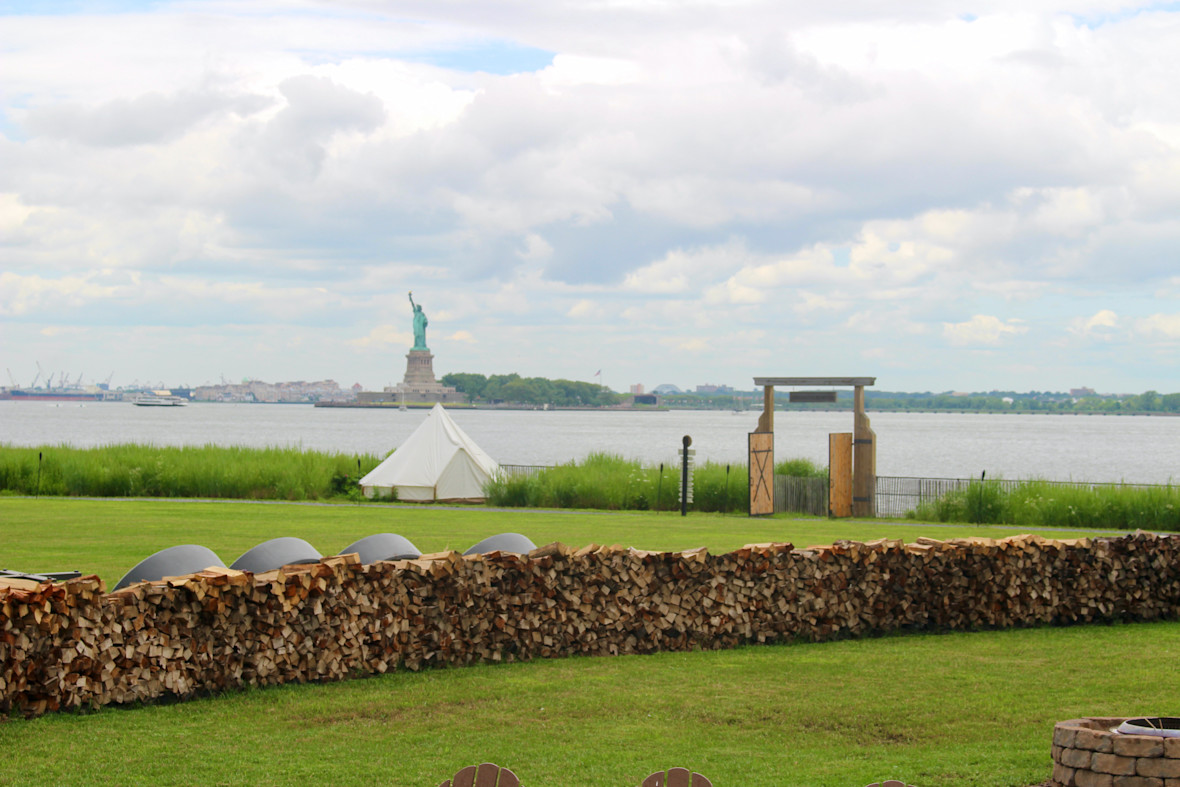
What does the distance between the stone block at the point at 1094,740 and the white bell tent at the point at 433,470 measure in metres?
24.2

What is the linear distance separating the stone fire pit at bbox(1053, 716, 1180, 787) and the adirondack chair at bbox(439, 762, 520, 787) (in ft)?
10.5

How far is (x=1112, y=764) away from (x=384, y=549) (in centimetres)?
659

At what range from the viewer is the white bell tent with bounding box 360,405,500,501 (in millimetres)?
28922

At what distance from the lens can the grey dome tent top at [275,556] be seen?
9.40m

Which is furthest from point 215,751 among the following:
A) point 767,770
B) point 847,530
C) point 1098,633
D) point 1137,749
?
point 847,530

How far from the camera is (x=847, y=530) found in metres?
20.5

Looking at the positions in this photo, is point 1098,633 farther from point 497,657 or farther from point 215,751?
point 215,751

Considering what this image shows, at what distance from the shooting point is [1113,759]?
5254mm

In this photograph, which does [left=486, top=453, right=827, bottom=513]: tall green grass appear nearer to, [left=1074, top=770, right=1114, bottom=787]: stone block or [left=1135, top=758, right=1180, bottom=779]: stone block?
[left=1074, top=770, right=1114, bottom=787]: stone block

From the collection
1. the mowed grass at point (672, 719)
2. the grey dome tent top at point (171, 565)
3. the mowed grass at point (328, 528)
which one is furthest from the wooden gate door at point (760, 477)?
the grey dome tent top at point (171, 565)

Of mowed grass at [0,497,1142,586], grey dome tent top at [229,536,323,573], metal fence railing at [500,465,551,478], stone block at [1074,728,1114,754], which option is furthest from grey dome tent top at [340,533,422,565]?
metal fence railing at [500,465,551,478]

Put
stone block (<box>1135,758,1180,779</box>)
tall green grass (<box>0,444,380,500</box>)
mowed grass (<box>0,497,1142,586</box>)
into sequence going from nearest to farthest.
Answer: stone block (<box>1135,758,1180,779</box>), mowed grass (<box>0,497,1142,586</box>), tall green grass (<box>0,444,380,500</box>)

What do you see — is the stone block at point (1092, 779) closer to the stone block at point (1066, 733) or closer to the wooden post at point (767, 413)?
the stone block at point (1066, 733)

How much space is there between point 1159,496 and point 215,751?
20.8 m
